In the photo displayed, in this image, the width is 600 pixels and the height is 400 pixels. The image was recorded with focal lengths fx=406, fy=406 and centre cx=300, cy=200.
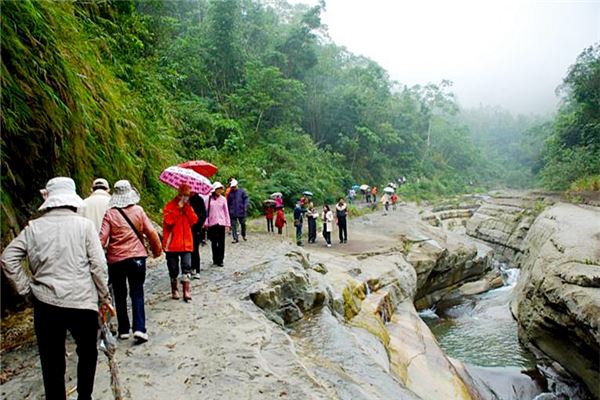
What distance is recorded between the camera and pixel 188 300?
559 cm

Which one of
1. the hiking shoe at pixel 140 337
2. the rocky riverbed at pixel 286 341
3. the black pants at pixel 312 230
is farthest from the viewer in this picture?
the black pants at pixel 312 230

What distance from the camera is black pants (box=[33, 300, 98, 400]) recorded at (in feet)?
9.18

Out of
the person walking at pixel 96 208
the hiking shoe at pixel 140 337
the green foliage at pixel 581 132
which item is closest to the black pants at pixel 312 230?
the person walking at pixel 96 208

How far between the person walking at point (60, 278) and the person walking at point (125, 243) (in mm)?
1010

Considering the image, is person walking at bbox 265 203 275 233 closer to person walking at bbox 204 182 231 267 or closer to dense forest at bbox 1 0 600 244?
dense forest at bbox 1 0 600 244

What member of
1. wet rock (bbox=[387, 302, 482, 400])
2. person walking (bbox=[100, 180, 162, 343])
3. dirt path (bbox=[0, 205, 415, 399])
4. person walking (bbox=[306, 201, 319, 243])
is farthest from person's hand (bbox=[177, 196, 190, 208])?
person walking (bbox=[306, 201, 319, 243])

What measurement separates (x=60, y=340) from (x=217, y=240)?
14.5 feet

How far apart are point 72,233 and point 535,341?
33.3 feet

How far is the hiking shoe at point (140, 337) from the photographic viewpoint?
4195 millimetres

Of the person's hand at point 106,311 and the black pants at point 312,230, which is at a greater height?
the person's hand at point 106,311

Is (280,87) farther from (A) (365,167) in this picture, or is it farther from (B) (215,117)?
(A) (365,167)

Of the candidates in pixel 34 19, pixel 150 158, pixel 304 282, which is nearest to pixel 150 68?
pixel 150 158

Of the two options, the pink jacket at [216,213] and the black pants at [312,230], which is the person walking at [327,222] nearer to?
the black pants at [312,230]

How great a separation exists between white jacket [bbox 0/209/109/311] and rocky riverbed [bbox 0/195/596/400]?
106 centimetres
